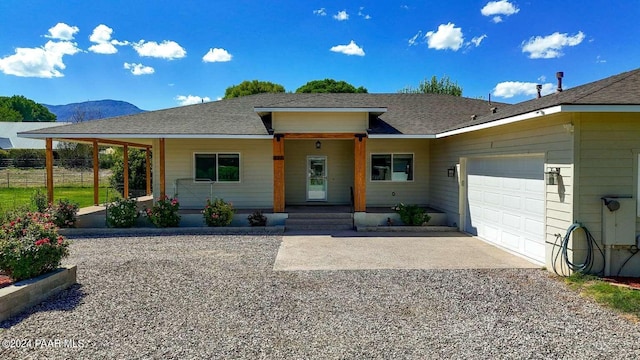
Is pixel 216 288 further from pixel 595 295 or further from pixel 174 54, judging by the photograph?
pixel 174 54

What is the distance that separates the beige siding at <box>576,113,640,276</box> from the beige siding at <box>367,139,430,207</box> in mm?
6923

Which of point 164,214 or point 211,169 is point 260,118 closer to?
point 211,169

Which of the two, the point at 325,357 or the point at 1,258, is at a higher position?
the point at 1,258

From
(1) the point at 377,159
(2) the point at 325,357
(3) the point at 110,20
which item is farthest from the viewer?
(3) the point at 110,20

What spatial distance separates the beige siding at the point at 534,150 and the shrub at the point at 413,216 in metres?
0.87

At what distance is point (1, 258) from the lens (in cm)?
493

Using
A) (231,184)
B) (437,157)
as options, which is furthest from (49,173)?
(437,157)

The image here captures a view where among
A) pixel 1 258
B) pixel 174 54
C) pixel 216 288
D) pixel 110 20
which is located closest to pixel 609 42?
pixel 216 288

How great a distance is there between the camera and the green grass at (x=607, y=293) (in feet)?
15.8

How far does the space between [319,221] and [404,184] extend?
149 inches

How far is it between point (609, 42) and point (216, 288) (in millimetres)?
21244

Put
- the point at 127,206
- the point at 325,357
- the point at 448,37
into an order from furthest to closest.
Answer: the point at 448,37 → the point at 127,206 → the point at 325,357

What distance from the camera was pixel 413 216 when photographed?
10.8m

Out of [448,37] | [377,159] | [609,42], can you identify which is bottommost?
[377,159]
